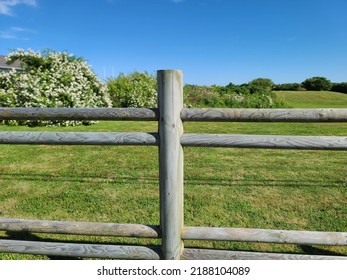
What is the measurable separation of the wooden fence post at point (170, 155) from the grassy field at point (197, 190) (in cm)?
81

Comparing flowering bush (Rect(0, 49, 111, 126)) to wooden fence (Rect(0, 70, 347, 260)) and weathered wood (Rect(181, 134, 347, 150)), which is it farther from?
weathered wood (Rect(181, 134, 347, 150))

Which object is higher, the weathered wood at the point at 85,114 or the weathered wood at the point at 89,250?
the weathered wood at the point at 85,114

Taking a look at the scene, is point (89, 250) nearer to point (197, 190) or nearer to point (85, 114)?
point (85, 114)

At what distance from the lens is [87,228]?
2.27 m

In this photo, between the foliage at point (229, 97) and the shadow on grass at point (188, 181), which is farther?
the foliage at point (229, 97)

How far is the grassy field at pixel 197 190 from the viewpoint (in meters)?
3.37

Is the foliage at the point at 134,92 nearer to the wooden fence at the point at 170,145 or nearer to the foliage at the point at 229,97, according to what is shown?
the foliage at the point at 229,97

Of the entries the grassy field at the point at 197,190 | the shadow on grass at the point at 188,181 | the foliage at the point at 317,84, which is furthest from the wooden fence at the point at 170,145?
the foliage at the point at 317,84

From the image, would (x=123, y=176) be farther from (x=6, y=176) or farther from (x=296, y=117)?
(x=296, y=117)

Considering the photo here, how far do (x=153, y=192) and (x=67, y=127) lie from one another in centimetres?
725

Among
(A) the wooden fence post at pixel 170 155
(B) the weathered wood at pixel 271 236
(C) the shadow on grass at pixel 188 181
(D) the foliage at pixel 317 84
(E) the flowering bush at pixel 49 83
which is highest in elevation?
(D) the foliage at pixel 317 84

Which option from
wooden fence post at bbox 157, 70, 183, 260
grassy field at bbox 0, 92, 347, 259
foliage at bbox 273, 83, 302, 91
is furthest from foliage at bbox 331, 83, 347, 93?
wooden fence post at bbox 157, 70, 183, 260

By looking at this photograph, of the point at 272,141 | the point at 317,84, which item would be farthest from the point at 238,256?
the point at 317,84

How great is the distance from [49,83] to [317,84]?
155 ft
